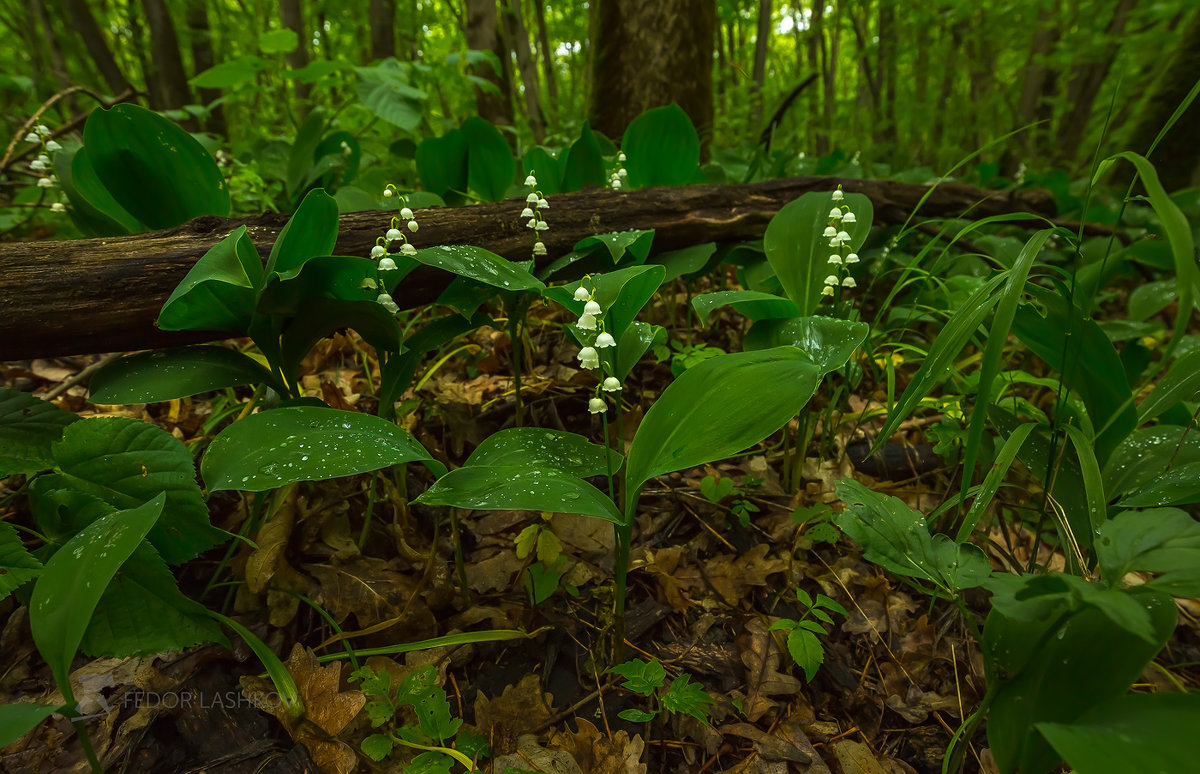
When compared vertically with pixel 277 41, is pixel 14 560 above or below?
below

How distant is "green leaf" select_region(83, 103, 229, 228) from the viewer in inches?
67.7

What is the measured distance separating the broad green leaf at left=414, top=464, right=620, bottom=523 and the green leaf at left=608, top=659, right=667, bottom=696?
0.39 metres

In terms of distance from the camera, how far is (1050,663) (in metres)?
0.98

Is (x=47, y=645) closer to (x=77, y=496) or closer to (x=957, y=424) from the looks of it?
(x=77, y=496)

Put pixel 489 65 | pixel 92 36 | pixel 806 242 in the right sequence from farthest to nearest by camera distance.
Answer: pixel 92 36 < pixel 489 65 < pixel 806 242

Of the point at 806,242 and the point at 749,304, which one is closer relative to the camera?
the point at 749,304

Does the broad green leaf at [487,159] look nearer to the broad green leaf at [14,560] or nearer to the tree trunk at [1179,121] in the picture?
the broad green leaf at [14,560]

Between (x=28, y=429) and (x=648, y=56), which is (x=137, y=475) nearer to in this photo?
(x=28, y=429)

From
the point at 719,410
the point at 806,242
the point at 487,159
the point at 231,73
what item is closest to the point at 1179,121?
the point at 806,242

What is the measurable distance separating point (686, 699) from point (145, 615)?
1204 millimetres

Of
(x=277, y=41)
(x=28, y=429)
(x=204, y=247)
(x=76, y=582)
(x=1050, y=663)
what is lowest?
(x=1050, y=663)

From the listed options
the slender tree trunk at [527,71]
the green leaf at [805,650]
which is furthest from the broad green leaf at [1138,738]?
the slender tree trunk at [527,71]

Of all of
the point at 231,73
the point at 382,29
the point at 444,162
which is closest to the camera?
the point at 444,162

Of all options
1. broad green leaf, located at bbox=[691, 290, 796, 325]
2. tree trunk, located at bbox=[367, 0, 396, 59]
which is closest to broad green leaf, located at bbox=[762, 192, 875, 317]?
broad green leaf, located at bbox=[691, 290, 796, 325]
